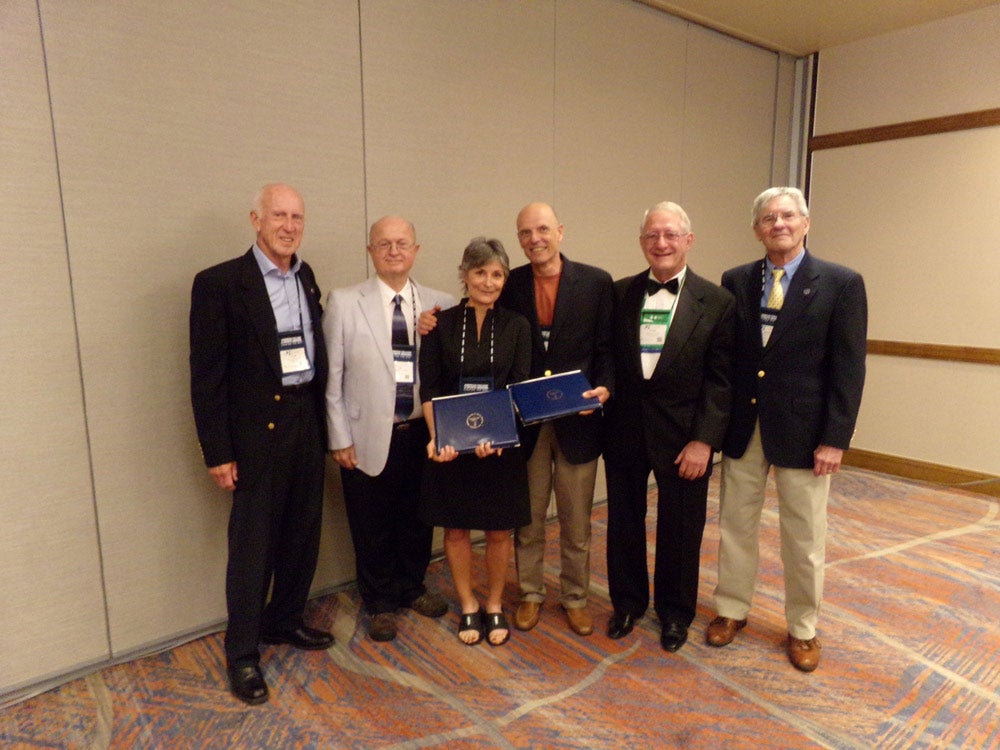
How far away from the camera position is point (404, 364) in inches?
105

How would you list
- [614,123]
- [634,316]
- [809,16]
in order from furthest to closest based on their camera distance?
[809,16], [614,123], [634,316]

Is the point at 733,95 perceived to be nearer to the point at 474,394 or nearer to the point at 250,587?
the point at 474,394

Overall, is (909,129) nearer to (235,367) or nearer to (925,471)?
(925,471)

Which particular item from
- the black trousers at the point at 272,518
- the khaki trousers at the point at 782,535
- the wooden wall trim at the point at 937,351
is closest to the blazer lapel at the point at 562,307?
the khaki trousers at the point at 782,535

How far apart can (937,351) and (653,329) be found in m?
3.48

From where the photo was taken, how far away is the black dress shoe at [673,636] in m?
2.70

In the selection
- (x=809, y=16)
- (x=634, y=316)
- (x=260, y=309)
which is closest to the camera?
(x=260, y=309)

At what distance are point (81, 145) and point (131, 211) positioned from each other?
0.85 ft

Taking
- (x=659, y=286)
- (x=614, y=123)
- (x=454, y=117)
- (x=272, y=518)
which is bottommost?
(x=272, y=518)

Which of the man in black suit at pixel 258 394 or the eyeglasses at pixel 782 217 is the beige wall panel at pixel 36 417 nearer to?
the man in black suit at pixel 258 394

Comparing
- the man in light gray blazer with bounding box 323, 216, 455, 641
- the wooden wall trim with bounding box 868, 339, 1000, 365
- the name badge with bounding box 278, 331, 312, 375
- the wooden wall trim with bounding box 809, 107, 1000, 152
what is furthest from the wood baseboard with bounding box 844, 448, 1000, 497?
the name badge with bounding box 278, 331, 312, 375

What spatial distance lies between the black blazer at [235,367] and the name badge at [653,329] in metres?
1.35

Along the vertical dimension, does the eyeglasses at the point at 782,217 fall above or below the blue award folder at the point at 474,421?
above

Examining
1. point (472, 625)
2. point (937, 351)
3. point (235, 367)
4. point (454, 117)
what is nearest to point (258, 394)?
point (235, 367)
